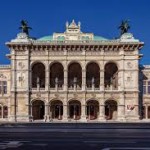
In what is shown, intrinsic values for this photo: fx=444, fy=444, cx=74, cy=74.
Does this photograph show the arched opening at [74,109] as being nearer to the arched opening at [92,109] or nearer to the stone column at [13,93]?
the arched opening at [92,109]

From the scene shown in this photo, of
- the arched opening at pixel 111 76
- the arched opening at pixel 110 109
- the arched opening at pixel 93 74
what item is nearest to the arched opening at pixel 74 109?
the arched opening at pixel 93 74

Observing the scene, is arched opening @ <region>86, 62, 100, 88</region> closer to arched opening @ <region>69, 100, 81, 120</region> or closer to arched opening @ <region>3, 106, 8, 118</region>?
arched opening @ <region>69, 100, 81, 120</region>

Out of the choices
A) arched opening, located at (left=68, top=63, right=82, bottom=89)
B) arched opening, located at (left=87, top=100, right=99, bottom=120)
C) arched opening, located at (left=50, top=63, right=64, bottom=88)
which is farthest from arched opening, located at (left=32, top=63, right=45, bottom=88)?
arched opening, located at (left=87, top=100, right=99, bottom=120)

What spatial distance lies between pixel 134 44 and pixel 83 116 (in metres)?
14.3

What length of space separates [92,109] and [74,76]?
6878 millimetres

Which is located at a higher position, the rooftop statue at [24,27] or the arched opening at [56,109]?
the rooftop statue at [24,27]

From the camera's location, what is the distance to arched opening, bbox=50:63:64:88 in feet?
252

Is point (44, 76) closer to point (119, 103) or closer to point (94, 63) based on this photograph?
point (94, 63)

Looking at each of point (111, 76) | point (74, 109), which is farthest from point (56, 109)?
point (111, 76)

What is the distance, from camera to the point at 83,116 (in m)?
71.8

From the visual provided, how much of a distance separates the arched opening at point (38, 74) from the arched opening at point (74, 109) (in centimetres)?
649

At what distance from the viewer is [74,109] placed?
7431cm

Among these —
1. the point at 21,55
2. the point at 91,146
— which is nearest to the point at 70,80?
the point at 21,55

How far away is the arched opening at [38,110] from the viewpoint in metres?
74.1
